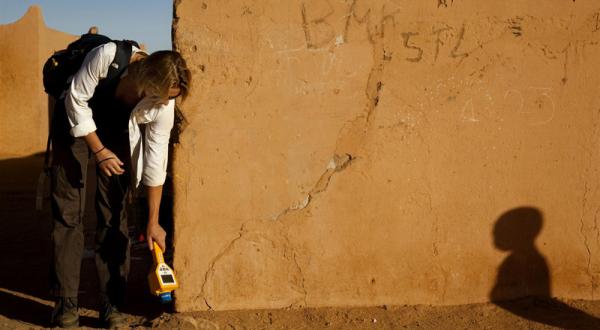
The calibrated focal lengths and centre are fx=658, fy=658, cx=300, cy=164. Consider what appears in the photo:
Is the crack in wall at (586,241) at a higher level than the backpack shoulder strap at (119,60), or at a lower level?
lower

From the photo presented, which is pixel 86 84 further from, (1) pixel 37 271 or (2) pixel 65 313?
(1) pixel 37 271

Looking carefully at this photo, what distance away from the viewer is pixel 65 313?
331 cm

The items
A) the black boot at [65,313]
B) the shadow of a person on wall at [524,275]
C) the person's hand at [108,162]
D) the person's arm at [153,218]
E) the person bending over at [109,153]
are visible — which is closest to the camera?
the person bending over at [109,153]

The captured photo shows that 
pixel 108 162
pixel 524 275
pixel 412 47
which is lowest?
pixel 524 275

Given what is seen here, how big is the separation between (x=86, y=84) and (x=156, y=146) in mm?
422

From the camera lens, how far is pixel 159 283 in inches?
122

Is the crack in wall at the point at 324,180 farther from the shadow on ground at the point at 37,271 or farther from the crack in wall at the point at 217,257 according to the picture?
the shadow on ground at the point at 37,271

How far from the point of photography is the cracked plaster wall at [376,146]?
348cm

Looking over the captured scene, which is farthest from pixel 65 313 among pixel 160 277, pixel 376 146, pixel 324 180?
pixel 376 146

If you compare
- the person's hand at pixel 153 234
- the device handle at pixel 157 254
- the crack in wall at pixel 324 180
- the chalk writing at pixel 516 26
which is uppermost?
the chalk writing at pixel 516 26

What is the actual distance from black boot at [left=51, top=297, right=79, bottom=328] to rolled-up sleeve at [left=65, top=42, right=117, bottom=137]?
2.99 ft

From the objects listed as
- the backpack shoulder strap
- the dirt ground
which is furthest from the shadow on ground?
the backpack shoulder strap

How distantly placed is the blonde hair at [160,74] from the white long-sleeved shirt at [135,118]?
0.19 metres

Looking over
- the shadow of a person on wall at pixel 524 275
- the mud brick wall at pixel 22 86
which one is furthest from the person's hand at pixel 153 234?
the mud brick wall at pixel 22 86
